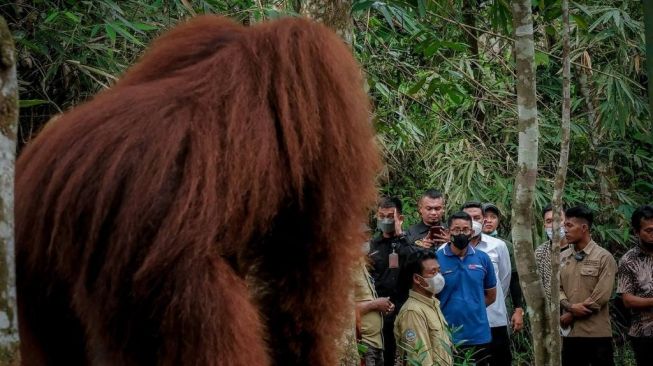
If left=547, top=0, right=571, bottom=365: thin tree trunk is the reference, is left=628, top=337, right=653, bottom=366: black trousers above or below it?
below

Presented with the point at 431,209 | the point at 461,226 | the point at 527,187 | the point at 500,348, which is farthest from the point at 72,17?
the point at 500,348

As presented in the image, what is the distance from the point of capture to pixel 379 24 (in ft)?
21.8

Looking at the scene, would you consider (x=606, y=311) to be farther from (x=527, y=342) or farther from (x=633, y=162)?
(x=633, y=162)

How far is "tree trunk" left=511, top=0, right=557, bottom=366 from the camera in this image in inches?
174

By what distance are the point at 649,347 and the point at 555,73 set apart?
153 inches

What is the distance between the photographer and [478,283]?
6777 mm

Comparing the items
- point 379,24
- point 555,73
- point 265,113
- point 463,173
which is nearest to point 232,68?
point 265,113

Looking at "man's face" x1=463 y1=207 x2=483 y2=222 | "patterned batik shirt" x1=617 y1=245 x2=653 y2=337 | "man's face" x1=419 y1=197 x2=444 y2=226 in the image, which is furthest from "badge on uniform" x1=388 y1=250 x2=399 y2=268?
"patterned batik shirt" x1=617 y1=245 x2=653 y2=337

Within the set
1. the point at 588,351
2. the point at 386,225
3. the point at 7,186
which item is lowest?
the point at 588,351

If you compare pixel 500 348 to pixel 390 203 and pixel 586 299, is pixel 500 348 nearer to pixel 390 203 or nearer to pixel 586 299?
pixel 586 299

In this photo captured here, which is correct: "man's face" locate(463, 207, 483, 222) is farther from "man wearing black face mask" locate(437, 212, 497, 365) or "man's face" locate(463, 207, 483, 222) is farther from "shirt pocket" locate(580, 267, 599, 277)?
"shirt pocket" locate(580, 267, 599, 277)

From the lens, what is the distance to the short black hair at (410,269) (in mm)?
6340

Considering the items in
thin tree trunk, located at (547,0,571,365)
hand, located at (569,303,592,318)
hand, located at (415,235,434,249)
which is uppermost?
thin tree trunk, located at (547,0,571,365)

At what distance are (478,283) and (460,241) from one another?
1.07 feet
